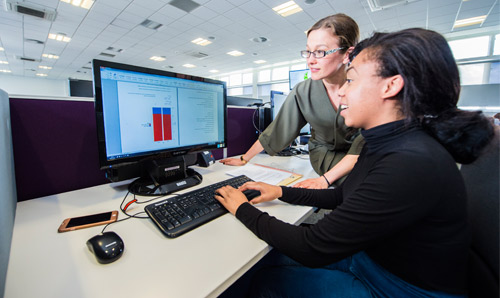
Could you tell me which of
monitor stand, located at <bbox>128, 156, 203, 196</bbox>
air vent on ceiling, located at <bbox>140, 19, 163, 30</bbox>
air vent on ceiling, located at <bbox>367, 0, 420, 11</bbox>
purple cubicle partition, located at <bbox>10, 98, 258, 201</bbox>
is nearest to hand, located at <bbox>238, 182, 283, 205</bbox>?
monitor stand, located at <bbox>128, 156, 203, 196</bbox>

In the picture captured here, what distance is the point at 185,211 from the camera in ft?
1.97

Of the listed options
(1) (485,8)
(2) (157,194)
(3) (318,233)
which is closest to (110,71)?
(2) (157,194)

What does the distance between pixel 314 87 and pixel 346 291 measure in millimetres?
917

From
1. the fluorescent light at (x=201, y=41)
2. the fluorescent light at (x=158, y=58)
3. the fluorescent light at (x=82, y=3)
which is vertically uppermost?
the fluorescent light at (x=158, y=58)

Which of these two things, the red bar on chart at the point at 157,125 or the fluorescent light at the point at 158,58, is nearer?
the red bar on chart at the point at 157,125

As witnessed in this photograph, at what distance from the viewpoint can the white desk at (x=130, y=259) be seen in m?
0.37

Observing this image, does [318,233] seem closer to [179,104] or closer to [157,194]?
[157,194]

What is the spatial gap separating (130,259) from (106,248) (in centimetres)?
5

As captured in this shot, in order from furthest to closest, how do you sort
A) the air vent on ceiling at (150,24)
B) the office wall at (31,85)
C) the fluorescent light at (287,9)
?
the office wall at (31,85)
the air vent on ceiling at (150,24)
the fluorescent light at (287,9)

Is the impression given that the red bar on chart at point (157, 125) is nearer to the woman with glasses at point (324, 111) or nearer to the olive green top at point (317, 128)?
the woman with glasses at point (324, 111)

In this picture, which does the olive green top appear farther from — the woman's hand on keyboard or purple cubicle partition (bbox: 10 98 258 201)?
purple cubicle partition (bbox: 10 98 258 201)

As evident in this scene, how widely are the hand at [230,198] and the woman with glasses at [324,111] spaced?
33cm

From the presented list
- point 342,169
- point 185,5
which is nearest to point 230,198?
point 342,169

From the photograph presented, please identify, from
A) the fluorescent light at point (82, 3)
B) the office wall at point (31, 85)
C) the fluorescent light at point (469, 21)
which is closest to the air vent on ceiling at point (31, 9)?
the fluorescent light at point (82, 3)
